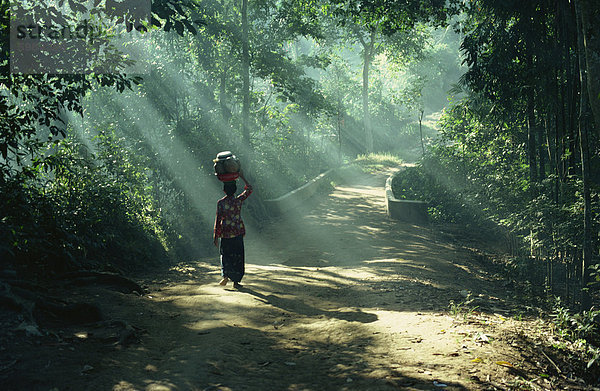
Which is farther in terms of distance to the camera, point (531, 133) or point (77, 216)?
point (531, 133)

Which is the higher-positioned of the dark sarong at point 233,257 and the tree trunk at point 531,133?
the tree trunk at point 531,133

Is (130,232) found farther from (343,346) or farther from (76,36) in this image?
(343,346)

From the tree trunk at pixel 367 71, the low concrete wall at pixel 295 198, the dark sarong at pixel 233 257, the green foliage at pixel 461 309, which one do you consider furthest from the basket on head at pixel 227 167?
the tree trunk at pixel 367 71

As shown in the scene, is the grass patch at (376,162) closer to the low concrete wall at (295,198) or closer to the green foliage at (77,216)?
the low concrete wall at (295,198)

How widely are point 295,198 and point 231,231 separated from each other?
12.5 m

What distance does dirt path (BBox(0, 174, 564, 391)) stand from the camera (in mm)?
3838

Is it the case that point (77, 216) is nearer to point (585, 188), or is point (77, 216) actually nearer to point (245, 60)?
point (585, 188)

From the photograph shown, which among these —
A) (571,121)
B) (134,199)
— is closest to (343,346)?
(571,121)

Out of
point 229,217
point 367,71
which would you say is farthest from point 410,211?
point 367,71

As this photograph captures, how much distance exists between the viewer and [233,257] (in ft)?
24.9

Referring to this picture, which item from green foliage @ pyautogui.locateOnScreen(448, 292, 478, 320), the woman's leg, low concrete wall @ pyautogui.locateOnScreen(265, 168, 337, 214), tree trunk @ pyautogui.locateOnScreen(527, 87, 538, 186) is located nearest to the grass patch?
low concrete wall @ pyautogui.locateOnScreen(265, 168, 337, 214)

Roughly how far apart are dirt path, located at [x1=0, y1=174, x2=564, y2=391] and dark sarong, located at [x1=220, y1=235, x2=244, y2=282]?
32cm

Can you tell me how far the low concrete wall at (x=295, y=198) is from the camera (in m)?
17.8

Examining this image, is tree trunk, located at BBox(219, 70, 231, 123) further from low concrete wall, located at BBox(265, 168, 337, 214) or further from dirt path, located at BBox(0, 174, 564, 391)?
dirt path, located at BBox(0, 174, 564, 391)
